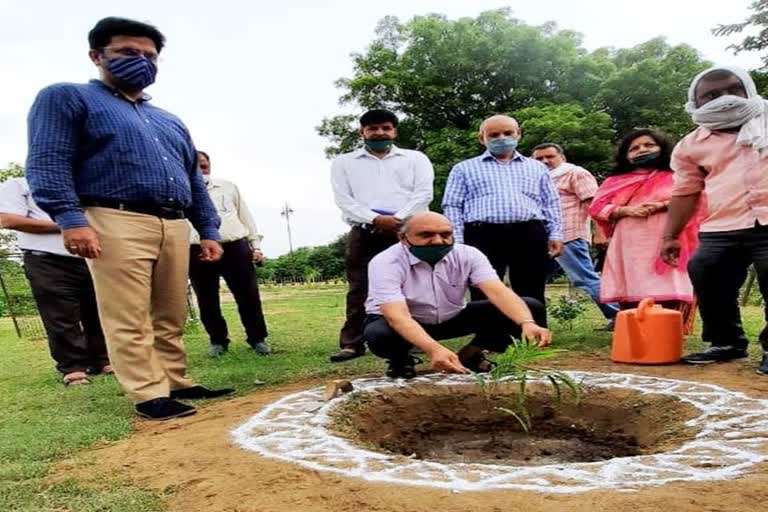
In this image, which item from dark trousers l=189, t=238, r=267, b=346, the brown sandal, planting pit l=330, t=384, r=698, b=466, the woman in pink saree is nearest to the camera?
planting pit l=330, t=384, r=698, b=466

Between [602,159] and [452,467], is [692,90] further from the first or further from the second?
[602,159]

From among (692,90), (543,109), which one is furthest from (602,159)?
(692,90)

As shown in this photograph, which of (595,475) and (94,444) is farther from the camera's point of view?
(94,444)

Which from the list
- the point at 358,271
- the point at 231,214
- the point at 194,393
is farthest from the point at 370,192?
the point at 194,393

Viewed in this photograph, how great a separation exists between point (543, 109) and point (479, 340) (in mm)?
15996

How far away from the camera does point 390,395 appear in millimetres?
3723

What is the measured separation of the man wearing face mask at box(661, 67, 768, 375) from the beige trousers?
302 centimetres

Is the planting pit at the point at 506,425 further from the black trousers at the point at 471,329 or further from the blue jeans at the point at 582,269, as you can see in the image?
the blue jeans at the point at 582,269

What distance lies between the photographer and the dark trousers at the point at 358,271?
508 cm

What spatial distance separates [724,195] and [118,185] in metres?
3.30

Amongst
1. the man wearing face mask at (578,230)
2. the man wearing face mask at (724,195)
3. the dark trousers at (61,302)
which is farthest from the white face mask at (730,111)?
the dark trousers at (61,302)

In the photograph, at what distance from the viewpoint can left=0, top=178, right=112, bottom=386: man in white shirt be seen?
185 inches

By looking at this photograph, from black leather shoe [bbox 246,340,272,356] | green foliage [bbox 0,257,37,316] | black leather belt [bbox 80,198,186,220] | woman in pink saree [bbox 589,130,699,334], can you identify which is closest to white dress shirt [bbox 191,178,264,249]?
black leather shoe [bbox 246,340,272,356]

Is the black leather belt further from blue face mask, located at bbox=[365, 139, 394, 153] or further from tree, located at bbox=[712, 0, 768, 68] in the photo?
tree, located at bbox=[712, 0, 768, 68]
